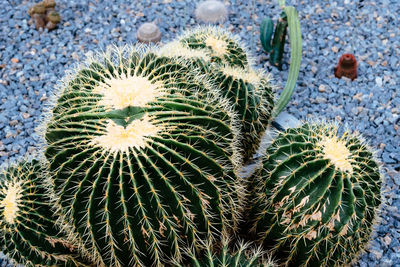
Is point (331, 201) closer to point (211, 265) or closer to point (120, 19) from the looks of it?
point (211, 265)

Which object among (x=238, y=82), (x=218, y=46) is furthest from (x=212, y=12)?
(x=238, y=82)

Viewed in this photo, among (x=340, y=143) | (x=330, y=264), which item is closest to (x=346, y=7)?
(x=340, y=143)

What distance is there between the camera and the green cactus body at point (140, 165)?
2.00m

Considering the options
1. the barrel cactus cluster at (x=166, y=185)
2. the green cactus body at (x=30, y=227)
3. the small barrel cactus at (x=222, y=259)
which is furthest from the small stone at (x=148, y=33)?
the small barrel cactus at (x=222, y=259)

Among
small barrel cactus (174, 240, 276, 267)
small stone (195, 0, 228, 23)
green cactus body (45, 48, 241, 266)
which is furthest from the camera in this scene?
small stone (195, 0, 228, 23)

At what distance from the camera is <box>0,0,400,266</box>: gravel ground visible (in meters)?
4.08

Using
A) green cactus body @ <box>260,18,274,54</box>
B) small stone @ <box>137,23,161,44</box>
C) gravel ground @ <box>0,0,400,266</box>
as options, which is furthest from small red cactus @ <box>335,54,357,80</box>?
small stone @ <box>137,23,161,44</box>

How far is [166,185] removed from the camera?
2.02 metres

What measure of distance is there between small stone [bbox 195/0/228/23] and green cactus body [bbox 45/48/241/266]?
2990mm

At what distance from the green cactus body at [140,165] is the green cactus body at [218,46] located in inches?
31.9

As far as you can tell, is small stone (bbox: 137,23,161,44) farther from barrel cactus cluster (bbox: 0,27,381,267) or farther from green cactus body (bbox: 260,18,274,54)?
barrel cactus cluster (bbox: 0,27,381,267)

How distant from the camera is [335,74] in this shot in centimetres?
456

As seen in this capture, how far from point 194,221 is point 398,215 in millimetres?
1883

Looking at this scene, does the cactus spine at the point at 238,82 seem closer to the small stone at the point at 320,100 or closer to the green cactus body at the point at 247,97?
the green cactus body at the point at 247,97
